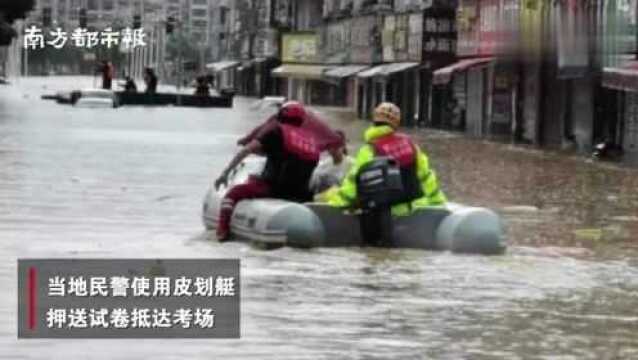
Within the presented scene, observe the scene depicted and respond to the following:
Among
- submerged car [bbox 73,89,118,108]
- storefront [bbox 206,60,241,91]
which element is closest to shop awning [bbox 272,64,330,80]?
submerged car [bbox 73,89,118,108]

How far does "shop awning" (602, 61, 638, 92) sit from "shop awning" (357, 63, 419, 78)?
3226 centimetres

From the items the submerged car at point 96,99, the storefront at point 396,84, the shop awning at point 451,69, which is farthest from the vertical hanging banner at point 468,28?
the submerged car at point 96,99

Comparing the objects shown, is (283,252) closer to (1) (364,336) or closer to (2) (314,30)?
(1) (364,336)

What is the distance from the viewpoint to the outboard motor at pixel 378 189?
59.9ft

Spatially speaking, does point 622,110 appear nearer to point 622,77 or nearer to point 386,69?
point 622,77

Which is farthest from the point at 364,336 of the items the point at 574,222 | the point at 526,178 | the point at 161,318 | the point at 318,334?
the point at 526,178

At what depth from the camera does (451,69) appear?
69750mm

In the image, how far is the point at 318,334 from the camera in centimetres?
1251

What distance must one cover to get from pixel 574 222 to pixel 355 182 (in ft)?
21.2

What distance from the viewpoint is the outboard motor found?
18.2 meters

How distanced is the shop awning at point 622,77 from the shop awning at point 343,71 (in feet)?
156

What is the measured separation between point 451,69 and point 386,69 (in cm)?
1527

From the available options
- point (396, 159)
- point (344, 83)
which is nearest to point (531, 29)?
point (396, 159)

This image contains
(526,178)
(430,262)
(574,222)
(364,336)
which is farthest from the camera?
(526,178)
